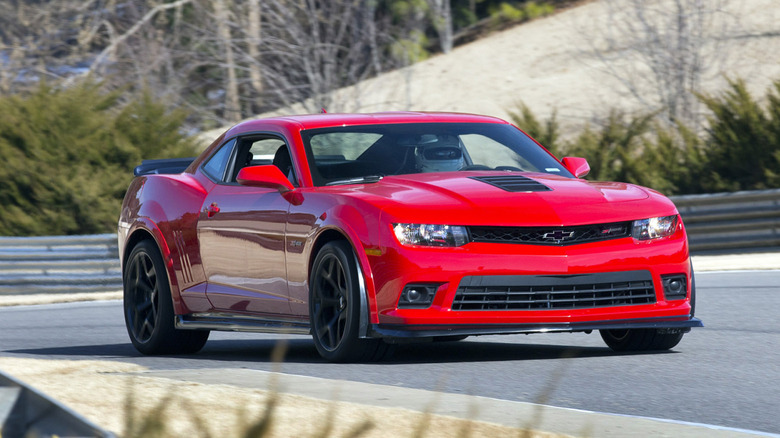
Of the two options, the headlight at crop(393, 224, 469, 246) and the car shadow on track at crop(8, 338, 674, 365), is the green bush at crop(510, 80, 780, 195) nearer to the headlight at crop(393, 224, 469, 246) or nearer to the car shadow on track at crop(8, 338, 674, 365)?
the car shadow on track at crop(8, 338, 674, 365)

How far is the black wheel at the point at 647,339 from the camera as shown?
8594mm

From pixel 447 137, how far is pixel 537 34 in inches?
1718

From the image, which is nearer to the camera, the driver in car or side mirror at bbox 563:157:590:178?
the driver in car

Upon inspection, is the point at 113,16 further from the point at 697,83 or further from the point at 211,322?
the point at 211,322

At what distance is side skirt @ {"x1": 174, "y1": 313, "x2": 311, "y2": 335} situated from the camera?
850 cm

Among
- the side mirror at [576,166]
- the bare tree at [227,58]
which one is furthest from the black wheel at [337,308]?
the bare tree at [227,58]

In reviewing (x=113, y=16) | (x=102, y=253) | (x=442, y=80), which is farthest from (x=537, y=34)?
(x=102, y=253)

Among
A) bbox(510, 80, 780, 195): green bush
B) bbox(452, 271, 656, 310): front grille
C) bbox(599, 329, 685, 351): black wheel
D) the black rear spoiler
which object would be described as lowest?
bbox(510, 80, 780, 195): green bush

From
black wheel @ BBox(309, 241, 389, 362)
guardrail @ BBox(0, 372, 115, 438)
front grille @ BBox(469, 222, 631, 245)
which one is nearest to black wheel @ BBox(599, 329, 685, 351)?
front grille @ BBox(469, 222, 631, 245)

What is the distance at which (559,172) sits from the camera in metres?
9.24

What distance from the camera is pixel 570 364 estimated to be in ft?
26.9

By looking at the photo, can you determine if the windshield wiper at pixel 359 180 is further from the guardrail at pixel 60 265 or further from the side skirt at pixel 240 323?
the guardrail at pixel 60 265

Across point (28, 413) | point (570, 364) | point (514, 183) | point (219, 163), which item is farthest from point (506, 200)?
point (28, 413)

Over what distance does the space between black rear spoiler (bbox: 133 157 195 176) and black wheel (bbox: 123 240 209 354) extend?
837 millimetres
